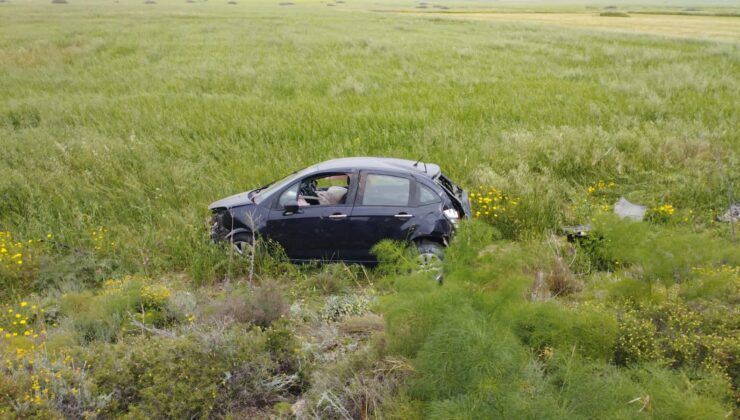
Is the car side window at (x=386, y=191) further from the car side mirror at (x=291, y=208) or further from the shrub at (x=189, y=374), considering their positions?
the shrub at (x=189, y=374)

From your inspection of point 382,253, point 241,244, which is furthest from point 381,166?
point 241,244

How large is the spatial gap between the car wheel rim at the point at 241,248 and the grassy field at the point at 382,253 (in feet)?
0.85

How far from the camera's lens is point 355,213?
778cm

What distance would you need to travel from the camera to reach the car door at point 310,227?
7.86 metres

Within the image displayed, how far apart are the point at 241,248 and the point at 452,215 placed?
130 inches

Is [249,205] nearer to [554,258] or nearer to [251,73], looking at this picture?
[554,258]

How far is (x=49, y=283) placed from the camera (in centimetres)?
795

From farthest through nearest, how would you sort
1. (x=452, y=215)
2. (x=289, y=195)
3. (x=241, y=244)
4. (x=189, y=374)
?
(x=241, y=244) < (x=289, y=195) < (x=452, y=215) < (x=189, y=374)

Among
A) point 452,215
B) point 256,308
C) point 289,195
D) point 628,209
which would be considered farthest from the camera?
point 628,209

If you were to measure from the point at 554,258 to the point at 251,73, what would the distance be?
17.5 meters

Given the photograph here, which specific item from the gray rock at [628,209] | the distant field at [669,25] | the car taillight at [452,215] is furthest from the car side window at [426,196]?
the distant field at [669,25]

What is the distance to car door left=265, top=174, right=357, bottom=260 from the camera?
25.8 feet

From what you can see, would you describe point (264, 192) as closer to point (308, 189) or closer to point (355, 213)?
point (308, 189)

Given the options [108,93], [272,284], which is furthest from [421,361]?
[108,93]
